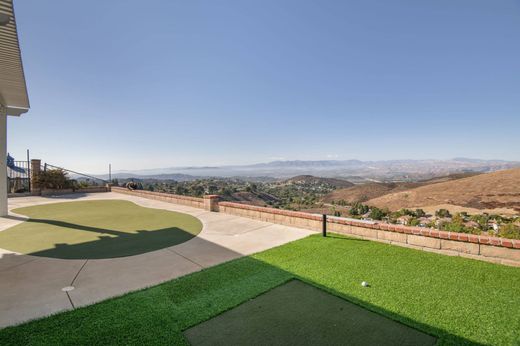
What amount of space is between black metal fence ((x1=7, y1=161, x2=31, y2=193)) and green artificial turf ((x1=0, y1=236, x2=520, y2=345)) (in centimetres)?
1587

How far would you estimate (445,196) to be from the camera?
16.6 meters

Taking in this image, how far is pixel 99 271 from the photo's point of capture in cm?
385

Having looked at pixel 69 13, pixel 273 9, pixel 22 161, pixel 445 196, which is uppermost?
pixel 273 9

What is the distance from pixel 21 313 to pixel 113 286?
928mm

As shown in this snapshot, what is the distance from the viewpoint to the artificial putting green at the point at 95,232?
4.89 m

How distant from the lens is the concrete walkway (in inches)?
113

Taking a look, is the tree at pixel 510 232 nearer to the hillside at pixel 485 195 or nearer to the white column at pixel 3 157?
the hillside at pixel 485 195

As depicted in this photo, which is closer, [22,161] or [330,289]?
[330,289]

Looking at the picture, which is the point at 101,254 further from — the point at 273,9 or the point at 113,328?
the point at 273,9

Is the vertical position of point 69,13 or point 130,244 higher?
point 69,13

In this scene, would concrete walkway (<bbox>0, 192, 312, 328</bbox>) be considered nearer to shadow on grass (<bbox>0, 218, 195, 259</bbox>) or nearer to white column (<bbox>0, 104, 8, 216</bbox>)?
shadow on grass (<bbox>0, 218, 195, 259</bbox>)

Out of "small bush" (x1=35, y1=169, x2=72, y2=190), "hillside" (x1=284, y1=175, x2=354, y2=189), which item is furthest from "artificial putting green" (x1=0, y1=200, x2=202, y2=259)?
"hillside" (x1=284, y1=175, x2=354, y2=189)

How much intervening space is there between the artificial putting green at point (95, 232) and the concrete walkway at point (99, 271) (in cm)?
39

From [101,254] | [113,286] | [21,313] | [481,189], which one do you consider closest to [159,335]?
[113,286]
